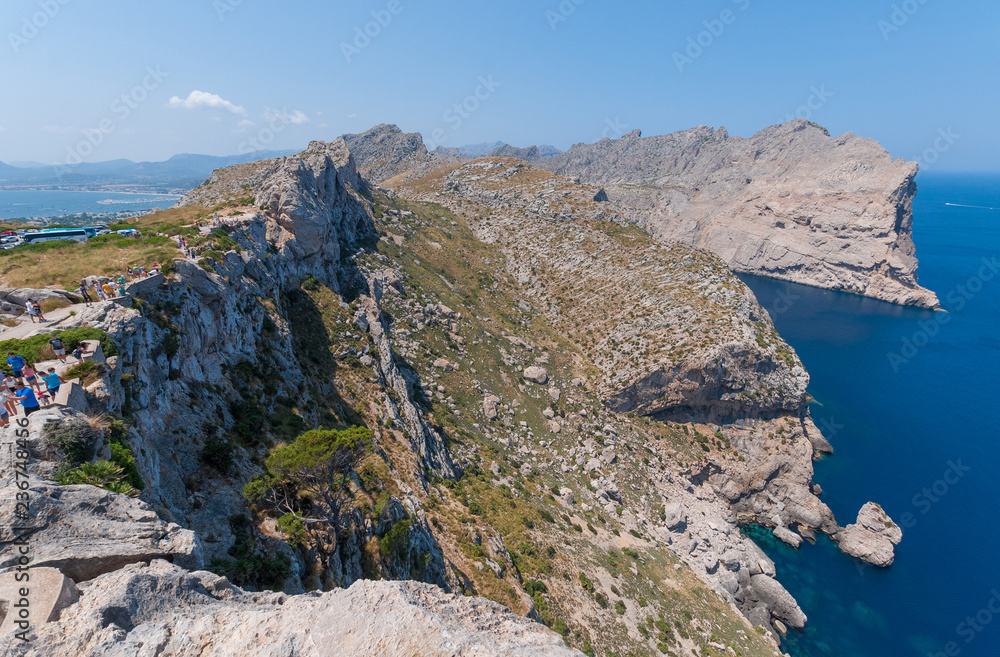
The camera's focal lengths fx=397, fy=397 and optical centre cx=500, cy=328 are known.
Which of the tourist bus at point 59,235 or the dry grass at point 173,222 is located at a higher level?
the dry grass at point 173,222

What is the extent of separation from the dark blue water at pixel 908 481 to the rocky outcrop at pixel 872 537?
160cm

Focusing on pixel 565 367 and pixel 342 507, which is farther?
pixel 565 367

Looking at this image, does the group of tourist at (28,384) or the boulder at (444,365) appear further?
the boulder at (444,365)

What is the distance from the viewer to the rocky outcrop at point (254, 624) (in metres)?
9.18

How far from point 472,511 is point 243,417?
79.1 ft

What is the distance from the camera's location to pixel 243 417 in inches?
1030

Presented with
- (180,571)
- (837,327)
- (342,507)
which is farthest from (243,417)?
(837,327)

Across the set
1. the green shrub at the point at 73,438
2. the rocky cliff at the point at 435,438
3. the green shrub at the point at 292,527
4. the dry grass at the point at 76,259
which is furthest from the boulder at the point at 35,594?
the dry grass at the point at 76,259

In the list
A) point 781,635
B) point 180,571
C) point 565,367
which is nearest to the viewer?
point 180,571

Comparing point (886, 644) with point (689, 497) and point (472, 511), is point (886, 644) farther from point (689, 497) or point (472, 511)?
point (472, 511)

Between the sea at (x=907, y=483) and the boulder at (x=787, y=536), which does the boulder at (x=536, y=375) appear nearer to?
the sea at (x=907, y=483)

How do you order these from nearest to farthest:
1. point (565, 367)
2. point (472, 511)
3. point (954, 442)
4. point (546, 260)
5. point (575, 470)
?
point (472, 511) → point (575, 470) → point (565, 367) → point (954, 442) → point (546, 260)

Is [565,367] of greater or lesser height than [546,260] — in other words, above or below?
below

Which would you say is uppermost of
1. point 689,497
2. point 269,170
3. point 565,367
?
point 269,170
